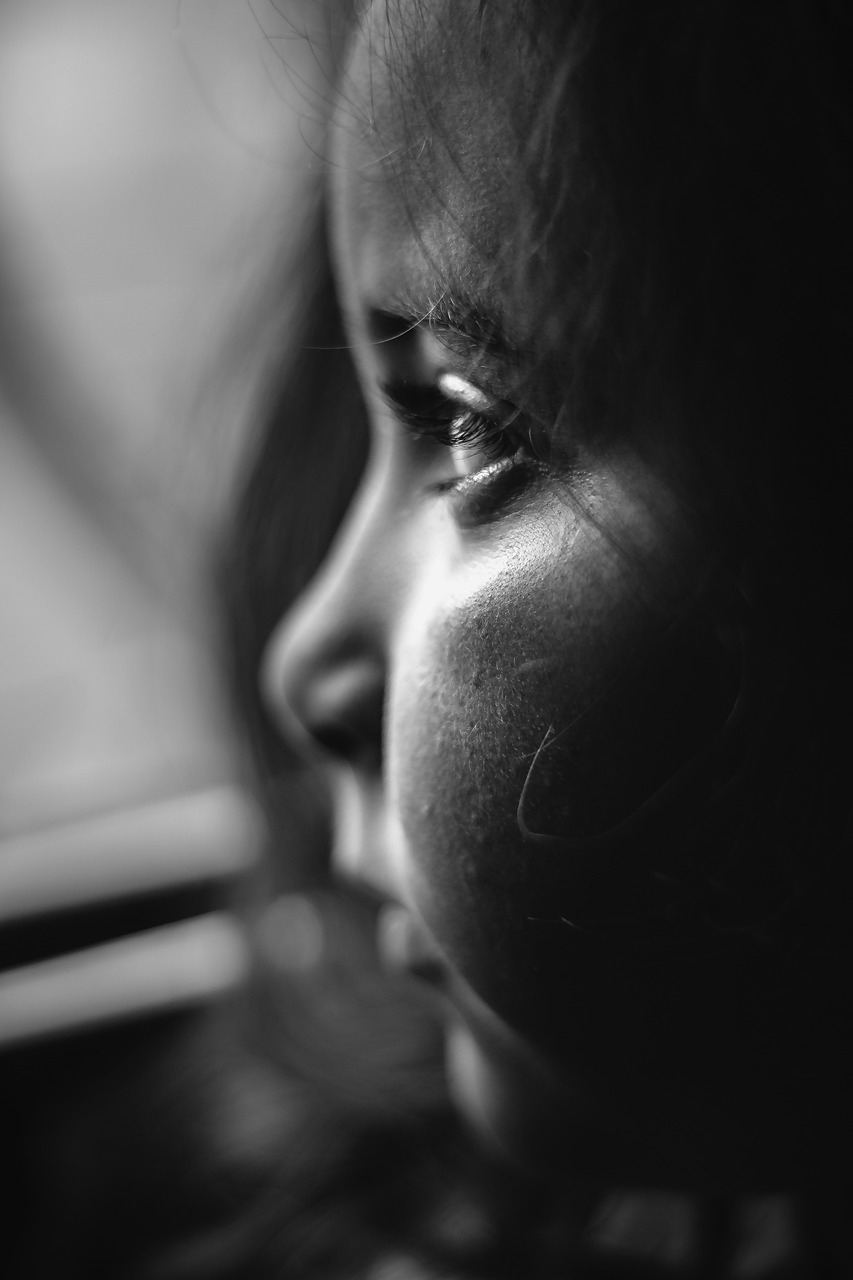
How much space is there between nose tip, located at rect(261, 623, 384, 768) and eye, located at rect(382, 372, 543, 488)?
0.27 feet

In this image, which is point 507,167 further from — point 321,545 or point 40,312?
point 40,312

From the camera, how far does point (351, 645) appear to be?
1.44 feet

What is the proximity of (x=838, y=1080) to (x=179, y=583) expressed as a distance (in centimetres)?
65

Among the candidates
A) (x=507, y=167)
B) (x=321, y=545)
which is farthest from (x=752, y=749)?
(x=321, y=545)

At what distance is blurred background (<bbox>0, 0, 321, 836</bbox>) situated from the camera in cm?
110

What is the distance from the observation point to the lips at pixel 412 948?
461 millimetres

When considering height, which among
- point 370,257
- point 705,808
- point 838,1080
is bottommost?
point 838,1080

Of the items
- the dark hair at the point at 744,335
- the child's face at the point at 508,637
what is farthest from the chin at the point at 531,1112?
the dark hair at the point at 744,335

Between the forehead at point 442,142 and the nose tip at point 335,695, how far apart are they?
5.5 inches

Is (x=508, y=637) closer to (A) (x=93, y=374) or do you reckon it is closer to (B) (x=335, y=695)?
(B) (x=335, y=695)

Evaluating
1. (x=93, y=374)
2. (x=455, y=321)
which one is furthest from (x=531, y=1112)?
(x=93, y=374)

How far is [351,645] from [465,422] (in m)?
0.10

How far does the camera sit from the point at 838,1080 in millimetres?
364

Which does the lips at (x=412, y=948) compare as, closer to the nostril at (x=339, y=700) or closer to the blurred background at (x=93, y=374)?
the nostril at (x=339, y=700)
